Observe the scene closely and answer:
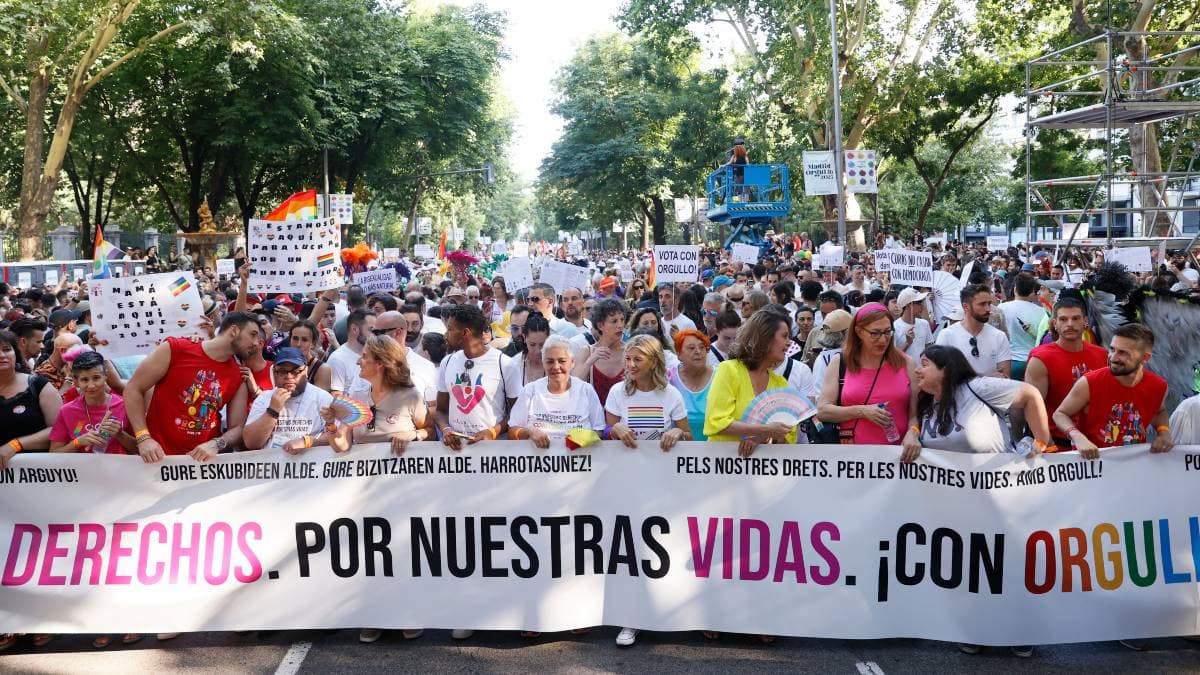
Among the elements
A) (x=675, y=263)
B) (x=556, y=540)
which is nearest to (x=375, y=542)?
(x=556, y=540)

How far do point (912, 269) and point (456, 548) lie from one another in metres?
6.38

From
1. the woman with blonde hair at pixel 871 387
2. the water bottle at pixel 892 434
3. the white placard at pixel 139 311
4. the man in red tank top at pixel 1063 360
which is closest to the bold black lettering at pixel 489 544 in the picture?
the woman with blonde hair at pixel 871 387

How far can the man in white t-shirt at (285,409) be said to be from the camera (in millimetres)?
5992

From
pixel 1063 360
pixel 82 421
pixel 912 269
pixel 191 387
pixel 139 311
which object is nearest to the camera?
pixel 191 387

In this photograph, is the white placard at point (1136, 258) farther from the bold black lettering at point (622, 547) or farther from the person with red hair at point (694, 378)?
the bold black lettering at point (622, 547)

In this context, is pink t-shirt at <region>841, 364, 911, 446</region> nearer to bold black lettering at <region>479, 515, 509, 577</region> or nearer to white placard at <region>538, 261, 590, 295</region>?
bold black lettering at <region>479, 515, 509, 577</region>

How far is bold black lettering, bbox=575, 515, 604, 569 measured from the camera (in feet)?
18.9

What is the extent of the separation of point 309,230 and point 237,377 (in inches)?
160

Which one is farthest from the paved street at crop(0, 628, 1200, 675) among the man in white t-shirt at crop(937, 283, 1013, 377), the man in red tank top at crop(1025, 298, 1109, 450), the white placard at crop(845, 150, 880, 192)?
the white placard at crop(845, 150, 880, 192)

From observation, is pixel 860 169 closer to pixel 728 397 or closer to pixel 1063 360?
pixel 1063 360

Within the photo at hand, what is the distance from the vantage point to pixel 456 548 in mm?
5793

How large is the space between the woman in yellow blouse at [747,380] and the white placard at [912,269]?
525 centimetres

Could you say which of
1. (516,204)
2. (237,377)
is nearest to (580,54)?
(237,377)

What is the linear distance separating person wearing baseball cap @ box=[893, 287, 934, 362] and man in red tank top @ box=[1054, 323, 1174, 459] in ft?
9.53
